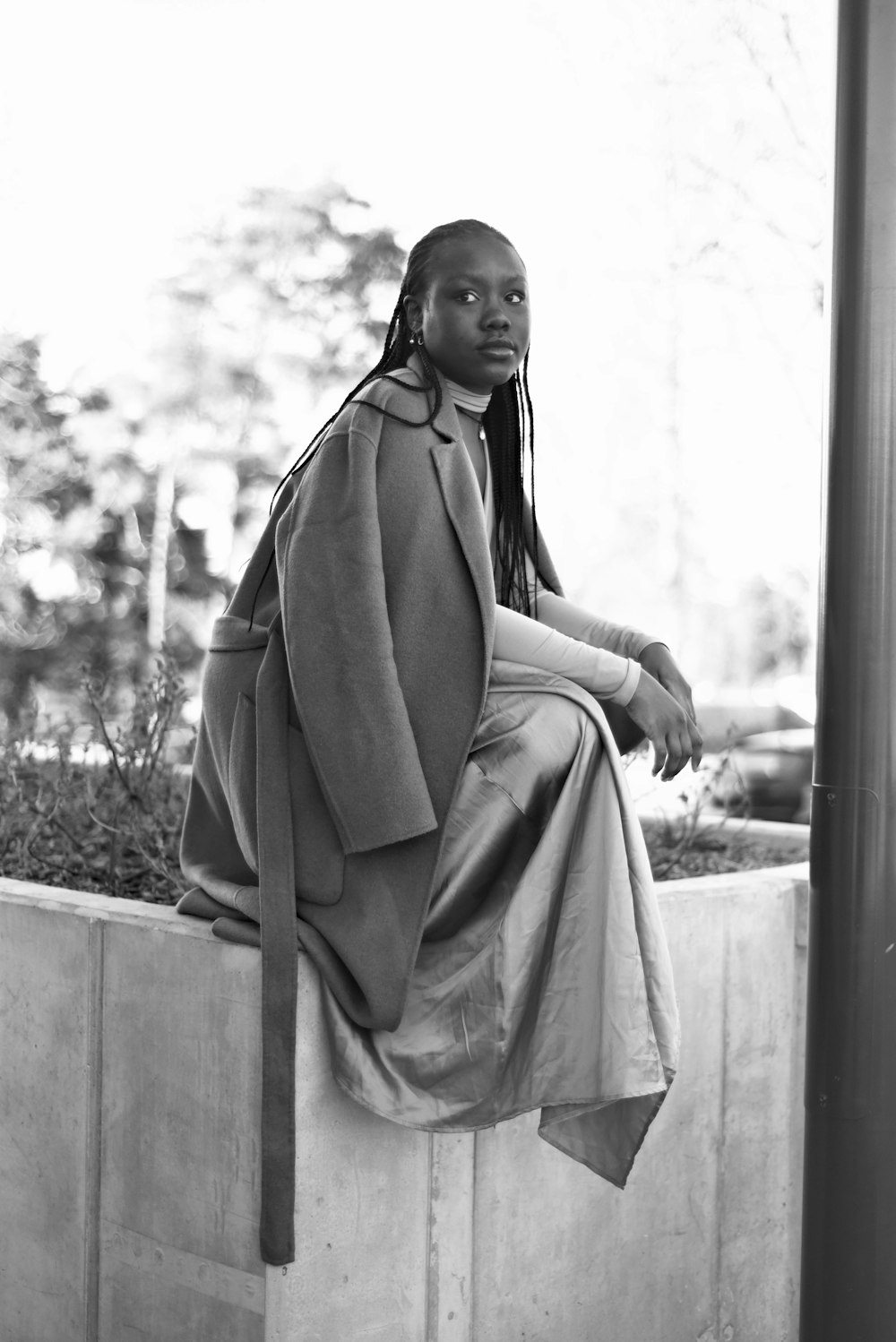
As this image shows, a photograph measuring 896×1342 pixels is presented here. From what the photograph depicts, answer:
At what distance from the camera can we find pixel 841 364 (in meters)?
2.74

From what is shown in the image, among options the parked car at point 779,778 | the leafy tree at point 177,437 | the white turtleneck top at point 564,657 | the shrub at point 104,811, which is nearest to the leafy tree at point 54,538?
the leafy tree at point 177,437

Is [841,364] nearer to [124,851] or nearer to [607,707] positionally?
[607,707]

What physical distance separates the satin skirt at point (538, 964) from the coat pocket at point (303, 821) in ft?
0.60

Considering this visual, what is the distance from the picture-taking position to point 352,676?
2469mm

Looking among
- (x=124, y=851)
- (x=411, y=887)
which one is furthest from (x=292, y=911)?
(x=124, y=851)

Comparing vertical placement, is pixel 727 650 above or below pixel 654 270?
below

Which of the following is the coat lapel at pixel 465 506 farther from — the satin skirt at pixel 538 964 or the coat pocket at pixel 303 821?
the coat pocket at pixel 303 821

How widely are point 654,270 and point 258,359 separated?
1546cm

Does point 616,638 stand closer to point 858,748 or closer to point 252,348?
point 858,748

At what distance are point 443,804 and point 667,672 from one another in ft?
1.82

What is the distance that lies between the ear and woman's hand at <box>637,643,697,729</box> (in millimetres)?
754

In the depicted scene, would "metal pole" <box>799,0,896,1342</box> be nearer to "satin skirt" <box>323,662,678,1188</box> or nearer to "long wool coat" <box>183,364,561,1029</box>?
"satin skirt" <box>323,662,678,1188</box>

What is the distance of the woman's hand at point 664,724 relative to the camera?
2.64 metres

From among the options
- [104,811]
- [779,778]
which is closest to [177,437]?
[779,778]
